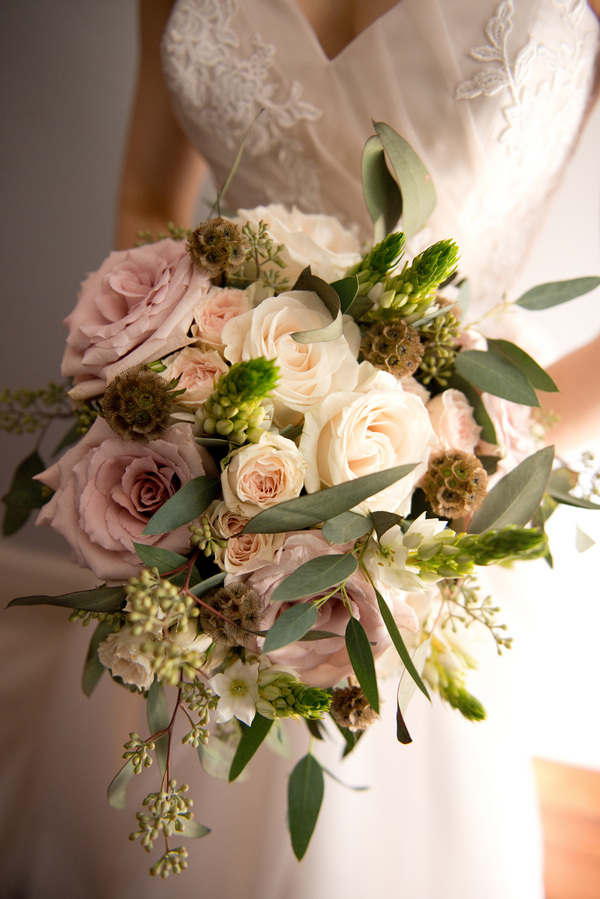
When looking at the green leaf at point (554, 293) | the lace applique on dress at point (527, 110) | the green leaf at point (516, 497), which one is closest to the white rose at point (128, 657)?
the green leaf at point (516, 497)

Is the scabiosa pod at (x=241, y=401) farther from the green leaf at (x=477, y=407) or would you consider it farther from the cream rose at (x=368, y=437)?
the green leaf at (x=477, y=407)

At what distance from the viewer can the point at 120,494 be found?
441 mm

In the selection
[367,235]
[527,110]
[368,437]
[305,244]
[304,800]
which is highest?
[527,110]

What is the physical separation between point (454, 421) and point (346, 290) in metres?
0.19

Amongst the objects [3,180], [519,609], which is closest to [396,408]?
[519,609]

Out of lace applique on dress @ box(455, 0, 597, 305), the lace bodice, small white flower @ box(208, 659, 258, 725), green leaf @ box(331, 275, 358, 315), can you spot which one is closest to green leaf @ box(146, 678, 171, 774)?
small white flower @ box(208, 659, 258, 725)

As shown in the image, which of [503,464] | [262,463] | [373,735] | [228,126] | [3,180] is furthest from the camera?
[3,180]

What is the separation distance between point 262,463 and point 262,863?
1.97ft

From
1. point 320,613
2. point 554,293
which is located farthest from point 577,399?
point 320,613

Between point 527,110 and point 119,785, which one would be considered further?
point 527,110

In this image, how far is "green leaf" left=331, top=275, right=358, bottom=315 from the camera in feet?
1.51

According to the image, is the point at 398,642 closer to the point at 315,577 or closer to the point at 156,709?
the point at 315,577

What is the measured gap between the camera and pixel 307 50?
835 mm

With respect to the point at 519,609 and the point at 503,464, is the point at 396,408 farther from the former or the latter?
the point at 519,609
